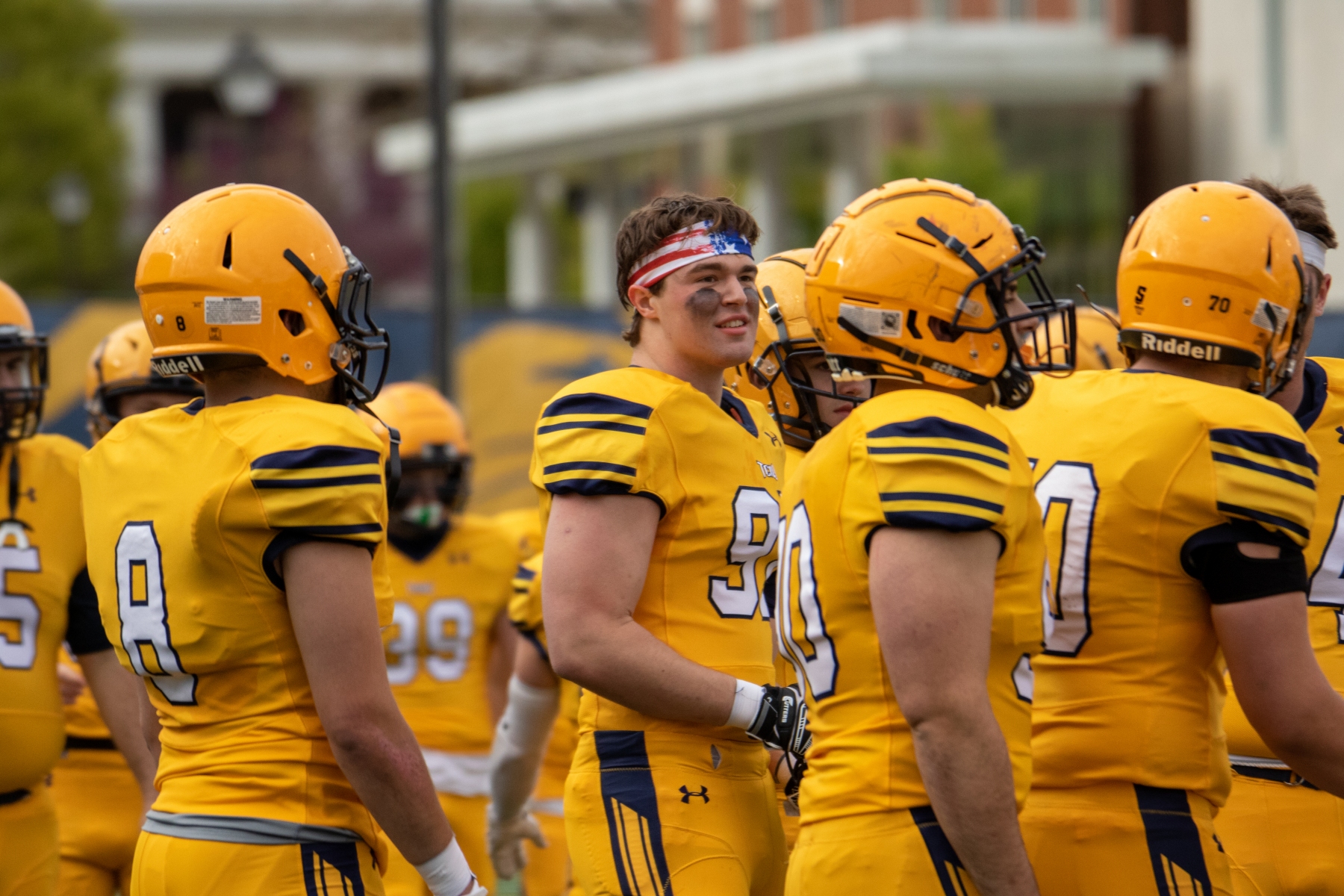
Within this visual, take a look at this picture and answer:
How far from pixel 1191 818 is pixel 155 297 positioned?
7.57 feet

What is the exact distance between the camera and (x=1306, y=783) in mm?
3969

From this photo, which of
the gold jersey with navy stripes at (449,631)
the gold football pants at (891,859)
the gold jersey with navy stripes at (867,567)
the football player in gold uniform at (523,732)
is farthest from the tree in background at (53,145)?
the gold football pants at (891,859)

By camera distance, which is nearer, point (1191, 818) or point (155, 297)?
point (1191, 818)

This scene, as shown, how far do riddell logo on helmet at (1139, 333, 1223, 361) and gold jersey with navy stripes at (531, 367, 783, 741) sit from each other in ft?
3.00

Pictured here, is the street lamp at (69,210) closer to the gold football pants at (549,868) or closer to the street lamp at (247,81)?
the street lamp at (247,81)

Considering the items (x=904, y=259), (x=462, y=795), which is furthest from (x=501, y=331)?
(x=904, y=259)

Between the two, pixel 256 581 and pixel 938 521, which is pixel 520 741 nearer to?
pixel 256 581

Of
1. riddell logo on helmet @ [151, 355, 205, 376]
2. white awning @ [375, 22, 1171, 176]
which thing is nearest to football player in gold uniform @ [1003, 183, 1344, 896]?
riddell logo on helmet @ [151, 355, 205, 376]

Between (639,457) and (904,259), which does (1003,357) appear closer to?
(904,259)

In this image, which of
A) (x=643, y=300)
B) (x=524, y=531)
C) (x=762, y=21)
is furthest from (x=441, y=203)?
(x=762, y=21)

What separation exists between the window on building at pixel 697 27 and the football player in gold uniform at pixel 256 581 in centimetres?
3437

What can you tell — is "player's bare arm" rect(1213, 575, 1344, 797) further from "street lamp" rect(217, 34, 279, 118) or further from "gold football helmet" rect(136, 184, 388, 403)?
"street lamp" rect(217, 34, 279, 118)

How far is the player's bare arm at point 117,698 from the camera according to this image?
4836 mm

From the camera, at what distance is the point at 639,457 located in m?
3.64
